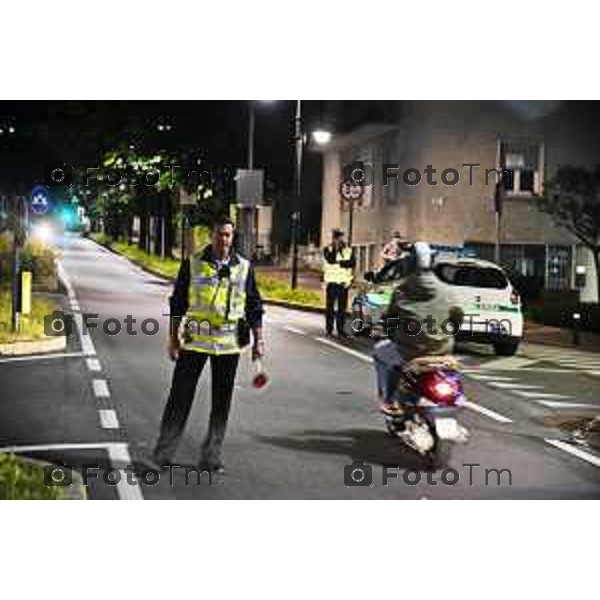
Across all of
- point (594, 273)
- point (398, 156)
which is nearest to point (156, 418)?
point (398, 156)

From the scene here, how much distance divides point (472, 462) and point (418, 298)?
3.61 ft

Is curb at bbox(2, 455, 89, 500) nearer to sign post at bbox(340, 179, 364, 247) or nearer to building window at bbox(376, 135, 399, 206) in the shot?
sign post at bbox(340, 179, 364, 247)

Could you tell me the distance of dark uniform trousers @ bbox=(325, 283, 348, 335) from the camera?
7.82 m

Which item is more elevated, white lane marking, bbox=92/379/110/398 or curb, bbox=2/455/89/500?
white lane marking, bbox=92/379/110/398

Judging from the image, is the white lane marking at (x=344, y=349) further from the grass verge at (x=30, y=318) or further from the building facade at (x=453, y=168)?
the grass verge at (x=30, y=318)

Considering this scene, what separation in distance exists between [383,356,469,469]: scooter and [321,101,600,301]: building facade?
3.20 ft

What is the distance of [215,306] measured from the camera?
648 cm

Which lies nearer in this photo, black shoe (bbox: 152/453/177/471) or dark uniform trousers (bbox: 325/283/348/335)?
black shoe (bbox: 152/453/177/471)

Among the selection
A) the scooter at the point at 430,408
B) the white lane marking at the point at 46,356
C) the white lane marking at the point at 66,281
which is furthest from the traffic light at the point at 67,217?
the scooter at the point at 430,408

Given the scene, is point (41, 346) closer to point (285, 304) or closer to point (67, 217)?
point (67, 217)

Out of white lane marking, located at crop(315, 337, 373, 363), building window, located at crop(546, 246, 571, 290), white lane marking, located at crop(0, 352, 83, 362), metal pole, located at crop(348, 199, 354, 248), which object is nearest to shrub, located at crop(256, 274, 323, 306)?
white lane marking, located at crop(315, 337, 373, 363)

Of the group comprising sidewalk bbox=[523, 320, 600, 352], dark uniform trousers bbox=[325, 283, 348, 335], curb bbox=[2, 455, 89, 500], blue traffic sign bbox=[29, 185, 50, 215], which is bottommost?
curb bbox=[2, 455, 89, 500]
